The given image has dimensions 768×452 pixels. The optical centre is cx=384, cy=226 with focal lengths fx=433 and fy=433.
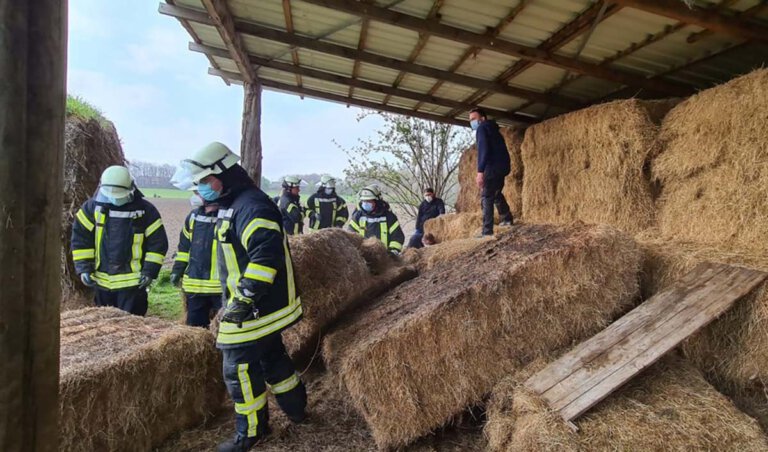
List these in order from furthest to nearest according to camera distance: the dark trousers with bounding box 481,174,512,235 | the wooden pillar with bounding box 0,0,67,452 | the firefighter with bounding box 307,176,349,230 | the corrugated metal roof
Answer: the firefighter with bounding box 307,176,349,230 → the dark trousers with bounding box 481,174,512,235 → the corrugated metal roof → the wooden pillar with bounding box 0,0,67,452

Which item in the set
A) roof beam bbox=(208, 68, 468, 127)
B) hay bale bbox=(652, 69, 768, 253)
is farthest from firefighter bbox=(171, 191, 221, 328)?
hay bale bbox=(652, 69, 768, 253)

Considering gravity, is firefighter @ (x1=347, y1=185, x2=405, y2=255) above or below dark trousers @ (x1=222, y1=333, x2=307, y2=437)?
above

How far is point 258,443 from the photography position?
3.25m

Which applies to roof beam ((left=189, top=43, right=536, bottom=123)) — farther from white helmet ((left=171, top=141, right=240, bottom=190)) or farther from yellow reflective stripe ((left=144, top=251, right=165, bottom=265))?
white helmet ((left=171, top=141, right=240, bottom=190))

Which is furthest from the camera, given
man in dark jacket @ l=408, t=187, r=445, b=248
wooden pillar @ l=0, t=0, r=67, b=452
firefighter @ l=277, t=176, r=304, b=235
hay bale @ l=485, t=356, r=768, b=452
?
man in dark jacket @ l=408, t=187, r=445, b=248

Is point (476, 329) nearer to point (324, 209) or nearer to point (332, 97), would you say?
point (332, 97)

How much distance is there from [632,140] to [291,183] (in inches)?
239

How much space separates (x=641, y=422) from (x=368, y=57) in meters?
5.36

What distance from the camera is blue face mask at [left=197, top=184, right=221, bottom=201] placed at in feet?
11.1

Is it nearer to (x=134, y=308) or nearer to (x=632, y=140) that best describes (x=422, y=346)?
(x=134, y=308)

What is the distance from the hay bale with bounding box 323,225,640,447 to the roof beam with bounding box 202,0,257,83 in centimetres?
383

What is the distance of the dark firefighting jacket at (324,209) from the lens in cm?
905

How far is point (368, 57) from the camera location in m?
6.16

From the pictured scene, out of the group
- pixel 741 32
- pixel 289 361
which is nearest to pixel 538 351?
pixel 289 361
